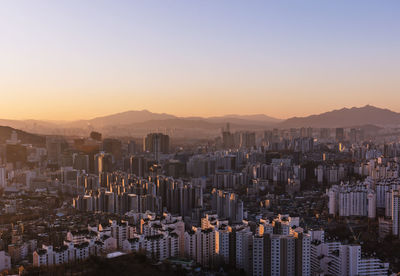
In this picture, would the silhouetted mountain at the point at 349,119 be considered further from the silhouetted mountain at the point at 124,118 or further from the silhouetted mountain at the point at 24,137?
the silhouetted mountain at the point at 24,137

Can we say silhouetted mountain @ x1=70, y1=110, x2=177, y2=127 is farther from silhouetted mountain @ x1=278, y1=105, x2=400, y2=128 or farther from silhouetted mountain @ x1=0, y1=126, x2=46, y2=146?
silhouetted mountain @ x1=278, y1=105, x2=400, y2=128

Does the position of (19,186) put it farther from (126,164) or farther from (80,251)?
(80,251)

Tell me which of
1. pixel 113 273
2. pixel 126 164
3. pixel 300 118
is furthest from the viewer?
pixel 300 118

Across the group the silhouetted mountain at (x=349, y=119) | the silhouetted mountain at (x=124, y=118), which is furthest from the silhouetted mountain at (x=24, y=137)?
the silhouetted mountain at (x=349, y=119)

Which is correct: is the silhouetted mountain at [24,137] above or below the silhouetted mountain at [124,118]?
below

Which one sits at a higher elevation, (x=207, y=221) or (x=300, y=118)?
(x=300, y=118)

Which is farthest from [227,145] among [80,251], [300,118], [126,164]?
[80,251]
